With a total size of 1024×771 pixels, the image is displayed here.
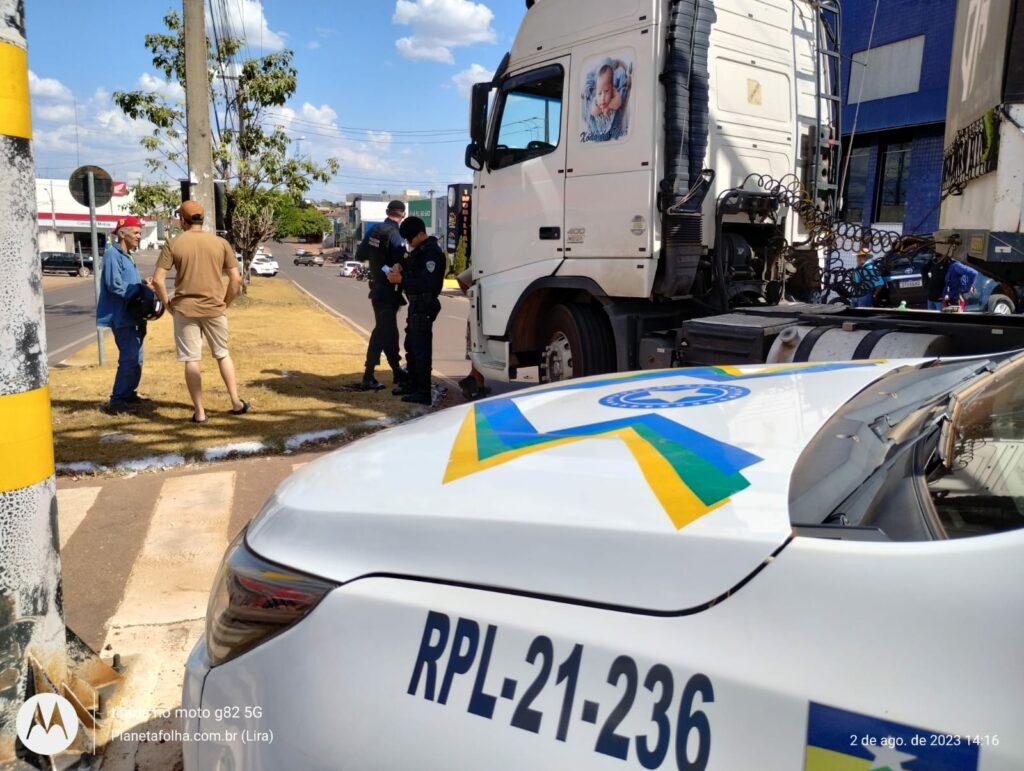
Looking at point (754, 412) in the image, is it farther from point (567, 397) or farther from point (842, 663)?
point (842, 663)

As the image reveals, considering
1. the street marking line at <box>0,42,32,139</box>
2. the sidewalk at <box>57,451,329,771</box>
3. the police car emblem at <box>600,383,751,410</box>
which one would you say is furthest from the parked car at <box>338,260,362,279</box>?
the police car emblem at <box>600,383,751,410</box>

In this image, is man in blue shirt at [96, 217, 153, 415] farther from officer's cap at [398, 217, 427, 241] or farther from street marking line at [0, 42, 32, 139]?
street marking line at [0, 42, 32, 139]

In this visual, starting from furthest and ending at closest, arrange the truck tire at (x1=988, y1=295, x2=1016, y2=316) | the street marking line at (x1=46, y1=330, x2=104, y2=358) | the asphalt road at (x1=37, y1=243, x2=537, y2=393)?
the street marking line at (x1=46, y1=330, x2=104, y2=358), the asphalt road at (x1=37, y1=243, x2=537, y2=393), the truck tire at (x1=988, y1=295, x2=1016, y2=316)

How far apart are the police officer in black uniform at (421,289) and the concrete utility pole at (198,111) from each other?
272 cm

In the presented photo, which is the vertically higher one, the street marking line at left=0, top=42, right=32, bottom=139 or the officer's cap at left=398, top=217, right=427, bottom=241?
the street marking line at left=0, top=42, right=32, bottom=139

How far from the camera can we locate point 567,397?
7.00 feet

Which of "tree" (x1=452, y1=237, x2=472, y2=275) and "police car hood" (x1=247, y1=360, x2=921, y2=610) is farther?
"tree" (x1=452, y1=237, x2=472, y2=275)

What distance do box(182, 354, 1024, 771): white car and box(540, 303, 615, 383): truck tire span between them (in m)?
4.64

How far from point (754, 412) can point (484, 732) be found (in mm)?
946

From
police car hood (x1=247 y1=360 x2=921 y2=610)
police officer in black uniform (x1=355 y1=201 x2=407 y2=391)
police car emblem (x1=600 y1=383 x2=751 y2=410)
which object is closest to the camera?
police car hood (x1=247 y1=360 x2=921 y2=610)

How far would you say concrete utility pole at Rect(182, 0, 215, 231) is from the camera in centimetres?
889

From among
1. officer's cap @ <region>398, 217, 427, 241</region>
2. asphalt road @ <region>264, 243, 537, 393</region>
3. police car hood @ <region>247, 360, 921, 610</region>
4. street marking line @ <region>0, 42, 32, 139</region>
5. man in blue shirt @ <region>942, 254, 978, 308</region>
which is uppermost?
street marking line @ <region>0, 42, 32, 139</region>

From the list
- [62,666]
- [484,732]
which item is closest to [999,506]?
[484,732]

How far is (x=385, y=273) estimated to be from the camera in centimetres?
808
